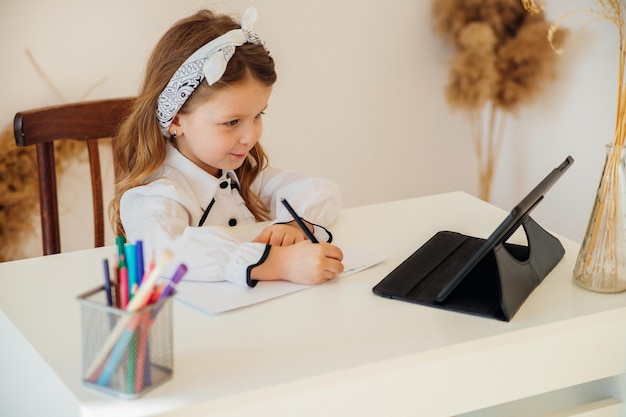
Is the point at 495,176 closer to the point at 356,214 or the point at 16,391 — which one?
the point at 356,214

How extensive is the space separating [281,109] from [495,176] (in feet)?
2.96

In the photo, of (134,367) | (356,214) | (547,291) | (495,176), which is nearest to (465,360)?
(547,291)

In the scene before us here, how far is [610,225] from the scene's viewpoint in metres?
1.26

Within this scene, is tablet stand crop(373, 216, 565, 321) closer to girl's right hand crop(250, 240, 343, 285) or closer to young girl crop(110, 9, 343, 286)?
girl's right hand crop(250, 240, 343, 285)

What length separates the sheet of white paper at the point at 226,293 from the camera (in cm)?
121

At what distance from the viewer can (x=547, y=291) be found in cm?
128

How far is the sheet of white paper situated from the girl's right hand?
0.01 meters

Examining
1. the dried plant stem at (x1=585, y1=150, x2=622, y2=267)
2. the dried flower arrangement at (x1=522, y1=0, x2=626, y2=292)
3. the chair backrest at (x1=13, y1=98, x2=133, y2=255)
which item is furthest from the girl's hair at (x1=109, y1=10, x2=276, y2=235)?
the dried plant stem at (x1=585, y1=150, x2=622, y2=267)

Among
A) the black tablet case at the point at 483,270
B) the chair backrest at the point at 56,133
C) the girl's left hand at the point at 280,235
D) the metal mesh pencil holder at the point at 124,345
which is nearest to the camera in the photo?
the metal mesh pencil holder at the point at 124,345

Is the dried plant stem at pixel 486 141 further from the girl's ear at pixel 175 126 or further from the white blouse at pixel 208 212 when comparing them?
the girl's ear at pixel 175 126

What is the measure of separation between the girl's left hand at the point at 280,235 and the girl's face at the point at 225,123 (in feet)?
0.71

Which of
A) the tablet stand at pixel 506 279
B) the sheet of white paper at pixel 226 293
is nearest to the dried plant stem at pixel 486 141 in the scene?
→ the tablet stand at pixel 506 279

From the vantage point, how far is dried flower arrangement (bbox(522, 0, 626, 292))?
4.08 feet

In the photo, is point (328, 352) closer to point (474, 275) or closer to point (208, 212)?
point (474, 275)
